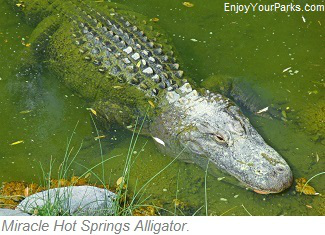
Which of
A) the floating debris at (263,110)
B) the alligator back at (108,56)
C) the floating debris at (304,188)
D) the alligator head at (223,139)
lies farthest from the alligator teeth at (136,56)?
the floating debris at (304,188)

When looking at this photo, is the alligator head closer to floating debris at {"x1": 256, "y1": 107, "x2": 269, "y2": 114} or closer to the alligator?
the alligator

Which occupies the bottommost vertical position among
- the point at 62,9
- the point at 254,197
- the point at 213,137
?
the point at 254,197

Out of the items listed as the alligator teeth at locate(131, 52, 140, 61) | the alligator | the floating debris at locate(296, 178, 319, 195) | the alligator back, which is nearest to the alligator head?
the alligator

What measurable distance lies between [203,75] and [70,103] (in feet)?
5.31

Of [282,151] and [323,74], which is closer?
[282,151]

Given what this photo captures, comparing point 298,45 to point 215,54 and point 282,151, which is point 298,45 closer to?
point 215,54

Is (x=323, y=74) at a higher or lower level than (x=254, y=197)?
higher

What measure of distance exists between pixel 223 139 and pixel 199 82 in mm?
1037

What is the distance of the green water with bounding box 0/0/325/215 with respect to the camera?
4848 millimetres

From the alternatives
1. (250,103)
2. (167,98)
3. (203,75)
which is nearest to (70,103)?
(167,98)

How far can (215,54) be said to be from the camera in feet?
20.4

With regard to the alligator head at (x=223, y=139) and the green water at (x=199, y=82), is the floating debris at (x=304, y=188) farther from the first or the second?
the alligator head at (x=223, y=139)

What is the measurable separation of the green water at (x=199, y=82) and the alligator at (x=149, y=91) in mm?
167

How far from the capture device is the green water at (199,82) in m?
4.85
